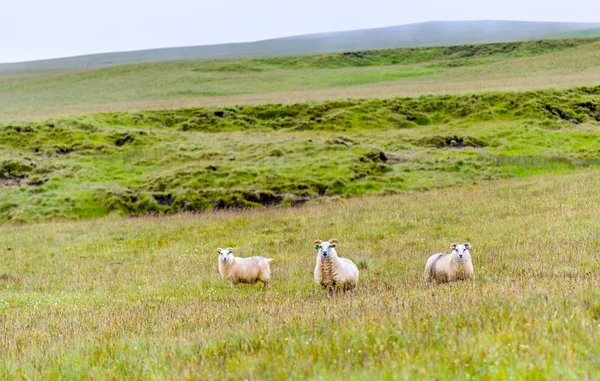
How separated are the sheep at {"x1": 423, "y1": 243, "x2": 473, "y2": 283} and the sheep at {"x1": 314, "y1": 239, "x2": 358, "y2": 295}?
64.2 inches

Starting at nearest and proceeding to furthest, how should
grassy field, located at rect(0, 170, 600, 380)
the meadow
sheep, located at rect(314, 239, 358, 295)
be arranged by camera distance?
grassy field, located at rect(0, 170, 600, 380)
the meadow
sheep, located at rect(314, 239, 358, 295)

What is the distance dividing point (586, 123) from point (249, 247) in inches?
1352

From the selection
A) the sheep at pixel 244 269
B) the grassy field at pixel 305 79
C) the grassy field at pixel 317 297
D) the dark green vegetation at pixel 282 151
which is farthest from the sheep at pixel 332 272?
the grassy field at pixel 305 79

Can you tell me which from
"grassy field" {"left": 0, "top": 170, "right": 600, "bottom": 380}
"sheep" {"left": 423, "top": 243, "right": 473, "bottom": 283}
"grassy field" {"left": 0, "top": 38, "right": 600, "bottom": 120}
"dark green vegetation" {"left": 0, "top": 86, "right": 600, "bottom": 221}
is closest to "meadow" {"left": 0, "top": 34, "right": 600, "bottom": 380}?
"grassy field" {"left": 0, "top": 170, "right": 600, "bottom": 380}

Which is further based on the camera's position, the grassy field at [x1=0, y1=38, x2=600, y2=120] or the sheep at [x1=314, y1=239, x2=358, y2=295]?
the grassy field at [x1=0, y1=38, x2=600, y2=120]

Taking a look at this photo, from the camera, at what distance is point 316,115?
50.5m

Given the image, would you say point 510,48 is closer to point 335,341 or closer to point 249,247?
point 249,247

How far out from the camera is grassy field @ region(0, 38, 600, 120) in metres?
59.9

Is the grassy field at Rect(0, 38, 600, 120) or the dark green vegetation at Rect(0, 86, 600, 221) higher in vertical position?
the grassy field at Rect(0, 38, 600, 120)

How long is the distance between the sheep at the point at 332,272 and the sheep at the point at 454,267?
1.63 m

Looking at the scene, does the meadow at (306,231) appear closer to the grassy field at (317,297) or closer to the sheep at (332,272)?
the grassy field at (317,297)

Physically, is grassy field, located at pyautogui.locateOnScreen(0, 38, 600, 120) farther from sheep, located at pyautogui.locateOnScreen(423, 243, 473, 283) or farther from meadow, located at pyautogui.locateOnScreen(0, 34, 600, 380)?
sheep, located at pyautogui.locateOnScreen(423, 243, 473, 283)

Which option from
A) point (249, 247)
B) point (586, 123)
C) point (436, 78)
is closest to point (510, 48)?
point (436, 78)

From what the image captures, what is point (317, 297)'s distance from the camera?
411 inches
